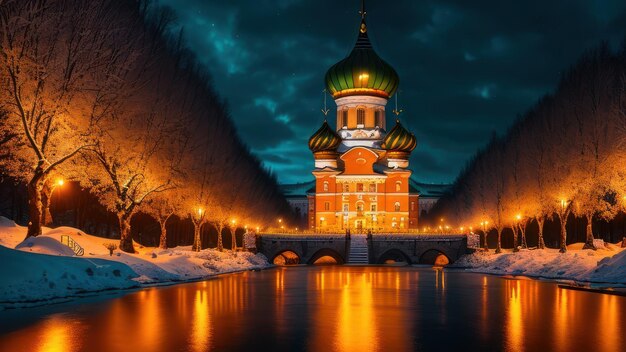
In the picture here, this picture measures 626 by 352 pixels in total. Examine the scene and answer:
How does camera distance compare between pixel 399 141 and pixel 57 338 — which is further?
pixel 399 141

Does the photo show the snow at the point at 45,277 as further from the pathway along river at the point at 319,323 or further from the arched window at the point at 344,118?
the arched window at the point at 344,118

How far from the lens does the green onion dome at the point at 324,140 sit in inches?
3693

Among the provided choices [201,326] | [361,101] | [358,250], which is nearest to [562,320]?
[201,326]

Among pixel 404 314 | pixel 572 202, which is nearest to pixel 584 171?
pixel 572 202

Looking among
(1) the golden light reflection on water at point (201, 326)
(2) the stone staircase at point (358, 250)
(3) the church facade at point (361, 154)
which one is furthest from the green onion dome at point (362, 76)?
(1) the golden light reflection on water at point (201, 326)

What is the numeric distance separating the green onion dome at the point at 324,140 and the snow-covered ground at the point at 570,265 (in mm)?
46623

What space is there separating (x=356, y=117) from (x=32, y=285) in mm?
83089

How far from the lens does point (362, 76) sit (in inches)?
3846

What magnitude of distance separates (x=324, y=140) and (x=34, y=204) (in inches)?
2738

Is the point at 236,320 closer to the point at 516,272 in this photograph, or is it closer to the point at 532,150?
the point at 516,272

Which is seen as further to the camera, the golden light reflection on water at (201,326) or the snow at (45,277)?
the snow at (45,277)

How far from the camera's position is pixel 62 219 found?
70.1m

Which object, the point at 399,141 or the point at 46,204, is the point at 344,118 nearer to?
the point at 399,141

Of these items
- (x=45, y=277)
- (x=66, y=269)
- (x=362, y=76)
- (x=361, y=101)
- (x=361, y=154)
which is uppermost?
(x=362, y=76)
